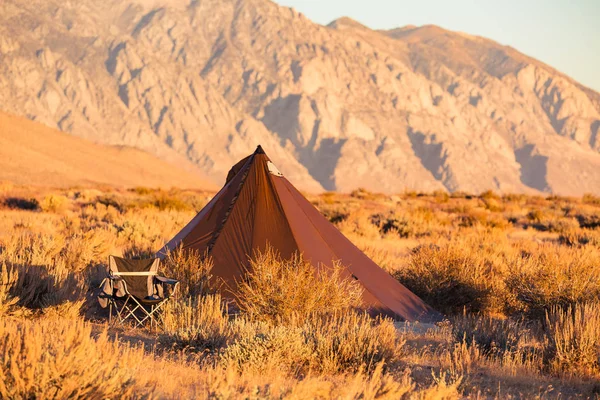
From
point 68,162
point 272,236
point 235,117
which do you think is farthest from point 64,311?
point 235,117

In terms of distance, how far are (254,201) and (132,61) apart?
7021 inches

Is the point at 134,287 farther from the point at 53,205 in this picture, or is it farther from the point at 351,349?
the point at 53,205

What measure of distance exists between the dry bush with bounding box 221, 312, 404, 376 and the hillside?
51758 millimetres

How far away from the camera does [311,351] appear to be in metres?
6.84

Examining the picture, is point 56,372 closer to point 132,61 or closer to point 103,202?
point 103,202

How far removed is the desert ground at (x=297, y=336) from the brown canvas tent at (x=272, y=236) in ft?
1.14

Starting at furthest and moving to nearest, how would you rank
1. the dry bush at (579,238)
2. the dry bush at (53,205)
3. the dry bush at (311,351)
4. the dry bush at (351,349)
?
the dry bush at (53,205)
the dry bush at (579,238)
the dry bush at (351,349)
the dry bush at (311,351)

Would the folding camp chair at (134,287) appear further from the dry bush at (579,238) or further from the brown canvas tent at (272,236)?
the dry bush at (579,238)

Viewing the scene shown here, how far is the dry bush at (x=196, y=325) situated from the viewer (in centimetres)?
727

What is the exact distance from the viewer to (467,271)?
38.3ft

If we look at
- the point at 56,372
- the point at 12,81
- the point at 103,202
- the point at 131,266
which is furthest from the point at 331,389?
the point at 12,81

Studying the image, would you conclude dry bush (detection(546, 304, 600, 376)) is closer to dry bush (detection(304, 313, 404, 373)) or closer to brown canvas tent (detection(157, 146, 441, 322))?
dry bush (detection(304, 313, 404, 373))

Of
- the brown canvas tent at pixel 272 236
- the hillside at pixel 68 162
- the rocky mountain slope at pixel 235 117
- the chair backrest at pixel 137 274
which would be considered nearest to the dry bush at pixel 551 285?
the brown canvas tent at pixel 272 236

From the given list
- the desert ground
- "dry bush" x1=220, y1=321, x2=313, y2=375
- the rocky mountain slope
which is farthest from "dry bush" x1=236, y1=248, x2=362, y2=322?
the rocky mountain slope
